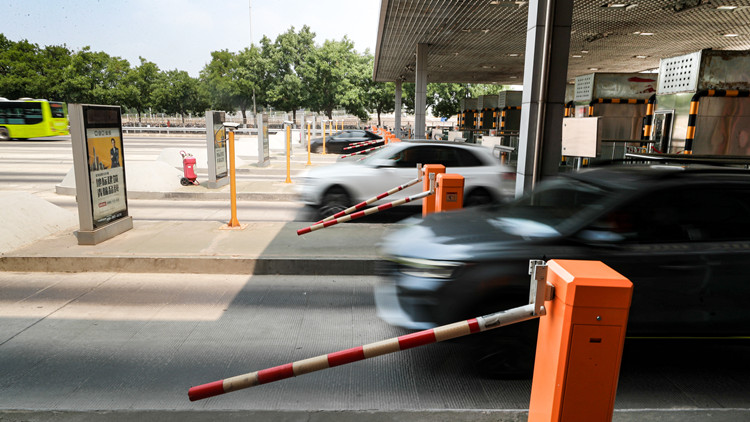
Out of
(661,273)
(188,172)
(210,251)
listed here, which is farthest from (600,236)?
(188,172)

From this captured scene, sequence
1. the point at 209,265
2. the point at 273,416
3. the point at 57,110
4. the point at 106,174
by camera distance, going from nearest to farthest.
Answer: the point at 273,416 < the point at 209,265 < the point at 106,174 < the point at 57,110

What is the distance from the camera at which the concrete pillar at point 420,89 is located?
2145 centimetres

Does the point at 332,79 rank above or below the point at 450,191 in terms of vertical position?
above

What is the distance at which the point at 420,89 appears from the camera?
22.0m

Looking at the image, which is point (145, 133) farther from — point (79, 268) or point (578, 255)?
point (578, 255)

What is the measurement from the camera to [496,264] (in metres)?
3.65

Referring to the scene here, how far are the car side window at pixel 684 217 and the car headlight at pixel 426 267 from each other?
4.13 feet

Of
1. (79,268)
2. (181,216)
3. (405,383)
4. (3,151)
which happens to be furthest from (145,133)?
(405,383)

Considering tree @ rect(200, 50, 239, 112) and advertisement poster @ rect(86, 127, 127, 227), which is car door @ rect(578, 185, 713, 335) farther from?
tree @ rect(200, 50, 239, 112)

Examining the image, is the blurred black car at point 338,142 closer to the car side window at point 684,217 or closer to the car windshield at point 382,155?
the car windshield at point 382,155

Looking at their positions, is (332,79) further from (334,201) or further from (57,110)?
(334,201)

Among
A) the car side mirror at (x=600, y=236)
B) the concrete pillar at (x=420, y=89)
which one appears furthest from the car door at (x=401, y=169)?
the concrete pillar at (x=420, y=89)

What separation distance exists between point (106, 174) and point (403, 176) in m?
5.25

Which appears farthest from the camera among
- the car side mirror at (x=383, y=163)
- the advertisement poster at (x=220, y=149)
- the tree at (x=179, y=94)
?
the tree at (x=179, y=94)
